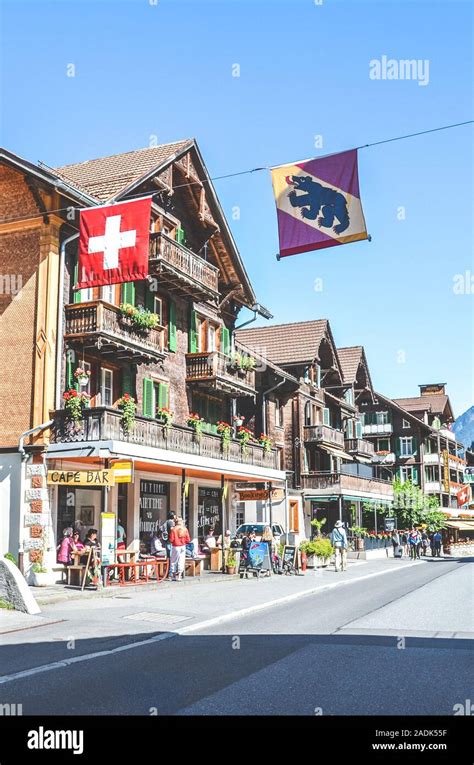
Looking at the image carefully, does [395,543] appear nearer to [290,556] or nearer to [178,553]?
[290,556]

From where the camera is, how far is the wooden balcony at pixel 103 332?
2339 centimetres

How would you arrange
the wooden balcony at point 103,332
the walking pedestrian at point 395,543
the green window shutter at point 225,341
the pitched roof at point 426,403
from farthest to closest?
the pitched roof at point 426,403, the walking pedestrian at point 395,543, the green window shutter at point 225,341, the wooden balcony at point 103,332

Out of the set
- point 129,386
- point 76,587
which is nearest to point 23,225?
point 129,386

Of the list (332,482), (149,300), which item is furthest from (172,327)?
(332,482)

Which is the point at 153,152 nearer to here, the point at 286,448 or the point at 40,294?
the point at 40,294

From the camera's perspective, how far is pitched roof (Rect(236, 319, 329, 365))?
46.5m

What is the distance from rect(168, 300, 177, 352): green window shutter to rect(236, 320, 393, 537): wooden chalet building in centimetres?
1178

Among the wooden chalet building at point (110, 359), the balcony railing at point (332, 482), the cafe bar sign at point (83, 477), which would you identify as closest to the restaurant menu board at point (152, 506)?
the wooden chalet building at point (110, 359)

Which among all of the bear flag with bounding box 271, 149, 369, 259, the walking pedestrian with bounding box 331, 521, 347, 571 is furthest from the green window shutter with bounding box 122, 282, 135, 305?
the bear flag with bounding box 271, 149, 369, 259

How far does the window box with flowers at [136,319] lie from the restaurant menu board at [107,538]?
707 cm

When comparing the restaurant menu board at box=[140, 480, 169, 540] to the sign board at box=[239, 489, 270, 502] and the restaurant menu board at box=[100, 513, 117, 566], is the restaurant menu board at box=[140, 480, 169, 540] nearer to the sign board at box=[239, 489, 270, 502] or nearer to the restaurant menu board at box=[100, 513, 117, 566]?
the sign board at box=[239, 489, 270, 502]

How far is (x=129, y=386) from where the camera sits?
2650cm

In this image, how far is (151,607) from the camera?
16.0 m

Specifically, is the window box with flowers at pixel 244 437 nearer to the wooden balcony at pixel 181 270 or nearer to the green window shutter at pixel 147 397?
the green window shutter at pixel 147 397
